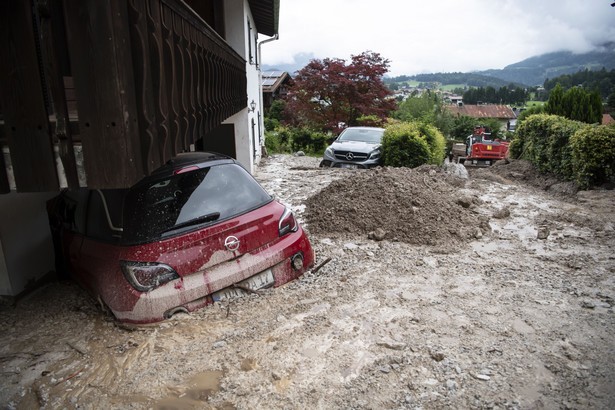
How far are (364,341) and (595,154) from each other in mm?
8787

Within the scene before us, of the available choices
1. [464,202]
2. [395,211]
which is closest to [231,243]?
[395,211]

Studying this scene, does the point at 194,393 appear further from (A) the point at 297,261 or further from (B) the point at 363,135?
(B) the point at 363,135

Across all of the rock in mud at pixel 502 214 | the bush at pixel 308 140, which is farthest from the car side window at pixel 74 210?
the bush at pixel 308 140

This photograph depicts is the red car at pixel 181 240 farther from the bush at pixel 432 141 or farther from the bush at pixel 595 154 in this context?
the bush at pixel 432 141

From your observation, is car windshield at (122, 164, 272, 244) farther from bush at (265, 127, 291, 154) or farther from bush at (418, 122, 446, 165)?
bush at (265, 127, 291, 154)

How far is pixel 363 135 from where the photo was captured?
14.7 metres

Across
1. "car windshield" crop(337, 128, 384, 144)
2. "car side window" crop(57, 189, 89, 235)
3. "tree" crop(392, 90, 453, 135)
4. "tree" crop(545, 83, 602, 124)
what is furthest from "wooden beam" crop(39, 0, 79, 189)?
"tree" crop(392, 90, 453, 135)

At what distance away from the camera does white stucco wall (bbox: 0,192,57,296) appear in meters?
4.44

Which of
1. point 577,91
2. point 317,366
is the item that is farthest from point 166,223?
point 577,91

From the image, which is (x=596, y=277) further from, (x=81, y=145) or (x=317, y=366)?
(x=81, y=145)

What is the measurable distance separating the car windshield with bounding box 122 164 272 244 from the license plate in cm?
65

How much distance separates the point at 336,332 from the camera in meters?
3.51

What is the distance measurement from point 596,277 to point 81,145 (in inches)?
214

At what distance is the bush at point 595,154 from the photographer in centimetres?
907
